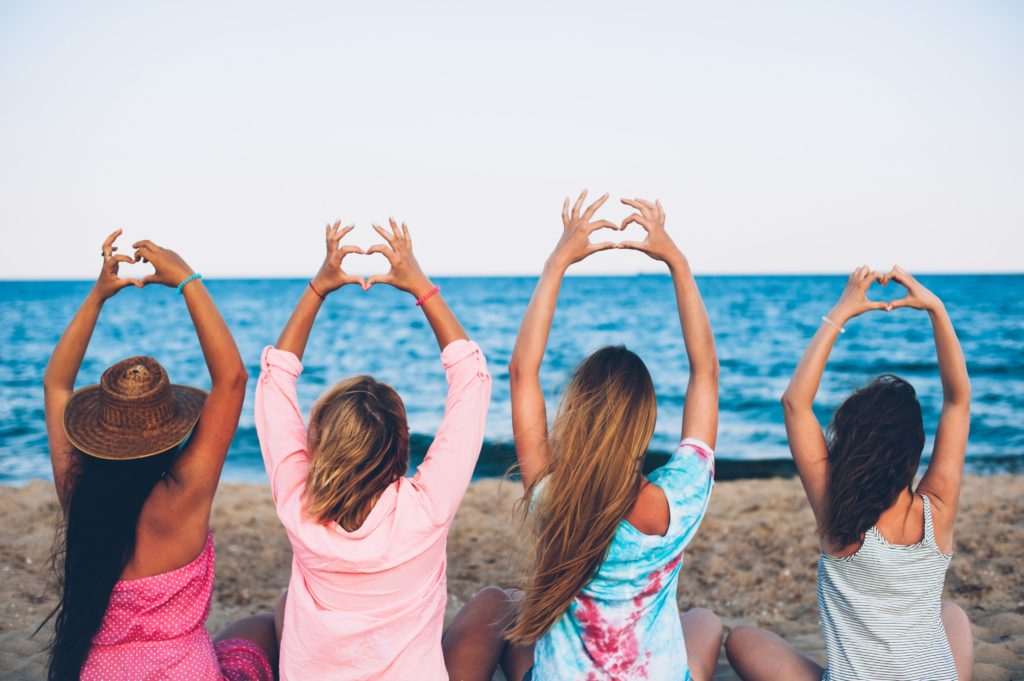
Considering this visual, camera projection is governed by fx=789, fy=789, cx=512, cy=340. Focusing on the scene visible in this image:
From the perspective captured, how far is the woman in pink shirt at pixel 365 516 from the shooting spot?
2377 mm

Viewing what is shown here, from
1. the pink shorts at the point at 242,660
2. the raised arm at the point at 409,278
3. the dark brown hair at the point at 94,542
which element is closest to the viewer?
the dark brown hair at the point at 94,542

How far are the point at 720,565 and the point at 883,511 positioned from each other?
118 inches

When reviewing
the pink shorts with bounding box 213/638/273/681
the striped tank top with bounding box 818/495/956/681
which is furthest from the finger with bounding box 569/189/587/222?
the pink shorts with bounding box 213/638/273/681

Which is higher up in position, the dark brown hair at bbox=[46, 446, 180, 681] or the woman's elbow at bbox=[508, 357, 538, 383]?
the woman's elbow at bbox=[508, 357, 538, 383]

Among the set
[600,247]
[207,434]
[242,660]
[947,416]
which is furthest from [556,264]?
[242,660]

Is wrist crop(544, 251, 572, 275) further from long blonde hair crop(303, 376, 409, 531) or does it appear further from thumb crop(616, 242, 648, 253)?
long blonde hair crop(303, 376, 409, 531)

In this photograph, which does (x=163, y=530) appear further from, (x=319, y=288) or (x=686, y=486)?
(x=686, y=486)

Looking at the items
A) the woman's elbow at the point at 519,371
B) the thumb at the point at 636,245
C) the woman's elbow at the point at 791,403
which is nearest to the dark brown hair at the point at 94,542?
the woman's elbow at the point at 519,371

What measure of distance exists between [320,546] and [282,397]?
544 mm

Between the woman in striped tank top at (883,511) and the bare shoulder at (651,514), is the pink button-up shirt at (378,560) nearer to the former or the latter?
the bare shoulder at (651,514)

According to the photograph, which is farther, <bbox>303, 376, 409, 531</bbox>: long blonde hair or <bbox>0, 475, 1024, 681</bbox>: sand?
<bbox>0, 475, 1024, 681</bbox>: sand

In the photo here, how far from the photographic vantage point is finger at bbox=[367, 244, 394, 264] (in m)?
2.81

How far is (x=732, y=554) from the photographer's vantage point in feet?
18.7

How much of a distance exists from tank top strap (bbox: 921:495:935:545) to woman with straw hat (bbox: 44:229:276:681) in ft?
7.71
